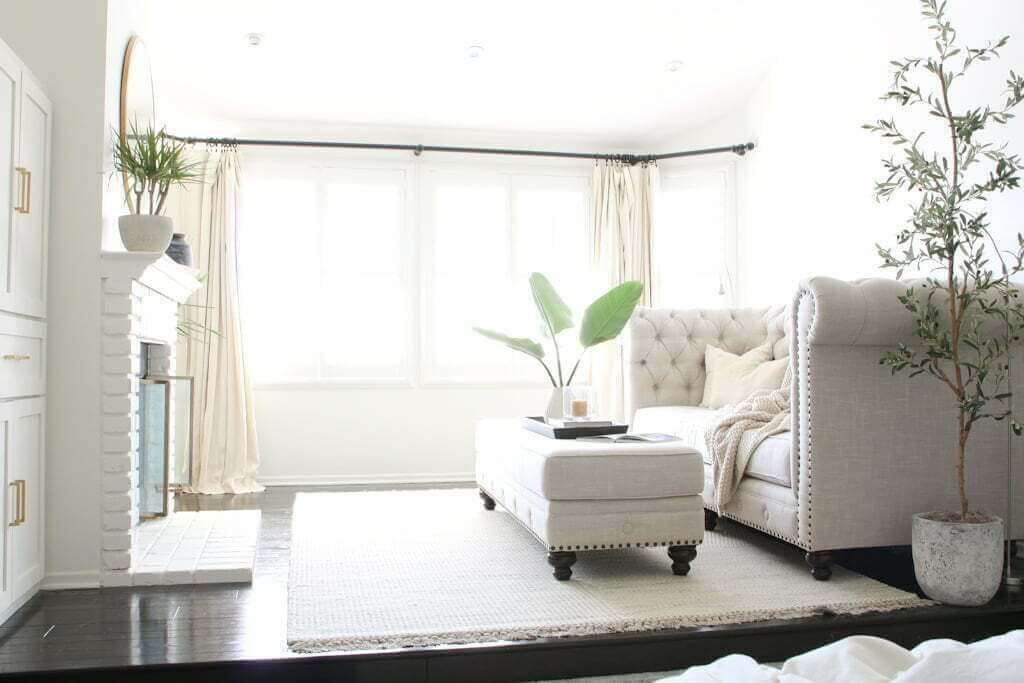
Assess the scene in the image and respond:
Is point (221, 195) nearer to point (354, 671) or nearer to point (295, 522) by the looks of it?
point (295, 522)

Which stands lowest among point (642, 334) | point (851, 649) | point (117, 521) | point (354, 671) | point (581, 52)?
point (354, 671)

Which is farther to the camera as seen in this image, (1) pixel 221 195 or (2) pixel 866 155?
(1) pixel 221 195

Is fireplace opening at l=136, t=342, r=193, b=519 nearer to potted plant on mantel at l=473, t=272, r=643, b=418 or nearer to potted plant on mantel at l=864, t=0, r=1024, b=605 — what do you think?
potted plant on mantel at l=473, t=272, r=643, b=418

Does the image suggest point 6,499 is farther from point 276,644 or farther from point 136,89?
point 136,89

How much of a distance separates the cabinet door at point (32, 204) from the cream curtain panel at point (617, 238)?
351 centimetres

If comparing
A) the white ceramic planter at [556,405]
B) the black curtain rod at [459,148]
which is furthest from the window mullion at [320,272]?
the white ceramic planter at [556,405]

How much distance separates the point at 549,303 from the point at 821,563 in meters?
1.55

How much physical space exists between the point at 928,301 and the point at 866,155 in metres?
1.78

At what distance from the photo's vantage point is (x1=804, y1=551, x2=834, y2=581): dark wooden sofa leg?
278 centimetres

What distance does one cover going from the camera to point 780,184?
507cm

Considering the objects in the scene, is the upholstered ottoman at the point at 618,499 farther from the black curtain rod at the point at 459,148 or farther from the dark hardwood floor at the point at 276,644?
the black curtain rod at the point at 459,148

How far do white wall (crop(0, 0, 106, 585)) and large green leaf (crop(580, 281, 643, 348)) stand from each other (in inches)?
72.7

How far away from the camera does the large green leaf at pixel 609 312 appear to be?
356 cm

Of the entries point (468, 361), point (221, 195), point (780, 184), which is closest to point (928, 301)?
point (780, 184)
